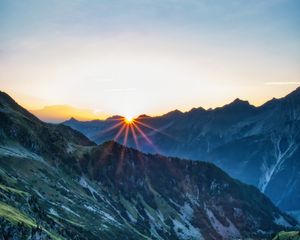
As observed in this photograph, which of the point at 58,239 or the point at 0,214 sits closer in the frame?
the point at 0,214

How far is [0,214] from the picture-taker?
161m

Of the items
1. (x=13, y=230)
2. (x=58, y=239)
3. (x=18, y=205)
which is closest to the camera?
(x=13, y=230)

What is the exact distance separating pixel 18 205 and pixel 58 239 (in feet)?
84.7

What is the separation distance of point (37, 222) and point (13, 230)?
3280cm

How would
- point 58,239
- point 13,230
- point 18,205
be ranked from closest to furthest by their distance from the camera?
1. point 13,230
2. point 58,239
3. point 18,205

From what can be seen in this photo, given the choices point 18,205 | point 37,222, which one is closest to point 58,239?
point 37,222

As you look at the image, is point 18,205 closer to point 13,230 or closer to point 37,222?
point 37,222

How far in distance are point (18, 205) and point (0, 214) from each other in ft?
124

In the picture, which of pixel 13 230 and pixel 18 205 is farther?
pixel 18 205

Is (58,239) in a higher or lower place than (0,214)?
lower

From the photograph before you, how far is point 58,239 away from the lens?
185 metres

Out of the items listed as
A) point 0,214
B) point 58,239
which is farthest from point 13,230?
point 58,239

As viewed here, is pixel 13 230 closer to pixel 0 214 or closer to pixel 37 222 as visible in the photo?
pixel 0 214

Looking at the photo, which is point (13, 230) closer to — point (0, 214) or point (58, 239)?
point (0, 214)
